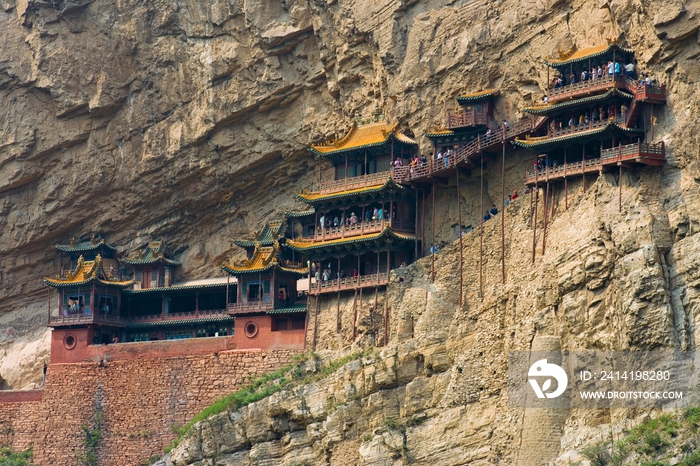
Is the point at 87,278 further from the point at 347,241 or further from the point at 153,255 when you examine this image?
the point at 347,241

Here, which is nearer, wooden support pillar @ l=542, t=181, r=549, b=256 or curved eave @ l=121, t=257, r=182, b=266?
wooden support pillar @ l=542, t=181, r=549, b=256

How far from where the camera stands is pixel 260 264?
242 feet

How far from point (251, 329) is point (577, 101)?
1898cm

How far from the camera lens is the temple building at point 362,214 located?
68562 mm

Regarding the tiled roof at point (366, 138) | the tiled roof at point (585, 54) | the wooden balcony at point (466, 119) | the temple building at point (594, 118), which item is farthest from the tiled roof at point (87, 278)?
the tiled roof at point (585, 54)

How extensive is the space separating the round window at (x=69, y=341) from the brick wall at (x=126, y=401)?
1.30m

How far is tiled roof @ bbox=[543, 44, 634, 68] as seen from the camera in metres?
61.0

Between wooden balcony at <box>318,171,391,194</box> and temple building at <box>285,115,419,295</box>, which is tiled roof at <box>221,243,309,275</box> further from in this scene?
wooden balcony at <box>318,171,391,194</box>

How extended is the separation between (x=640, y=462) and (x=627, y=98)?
15875mm

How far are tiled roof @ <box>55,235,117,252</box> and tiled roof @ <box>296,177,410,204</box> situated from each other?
12.6 metres

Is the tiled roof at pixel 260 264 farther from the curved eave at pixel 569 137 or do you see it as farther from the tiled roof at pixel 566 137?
the curved eave at pixel 569 137

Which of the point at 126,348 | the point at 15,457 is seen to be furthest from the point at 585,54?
the point at 15,457

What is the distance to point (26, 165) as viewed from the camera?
265 ft

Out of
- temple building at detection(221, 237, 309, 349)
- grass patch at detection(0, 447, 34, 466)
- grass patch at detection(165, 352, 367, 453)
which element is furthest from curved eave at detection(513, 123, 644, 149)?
grass patch at detection(0, 447, 34, 466)
